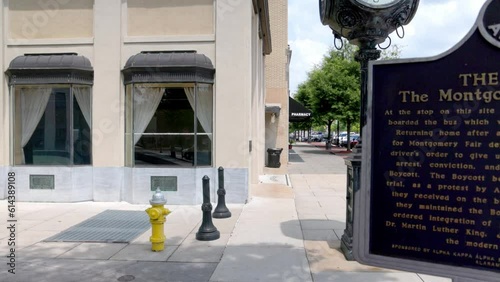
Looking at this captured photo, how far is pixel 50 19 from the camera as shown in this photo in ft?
33.2

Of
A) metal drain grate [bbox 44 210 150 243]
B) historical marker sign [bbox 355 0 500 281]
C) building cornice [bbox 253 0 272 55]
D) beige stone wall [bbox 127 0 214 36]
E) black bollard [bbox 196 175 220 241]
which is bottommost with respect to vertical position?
metal drain grate [bbox 44 210 150 243]

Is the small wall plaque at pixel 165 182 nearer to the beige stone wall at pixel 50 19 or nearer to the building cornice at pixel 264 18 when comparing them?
the beige stone wall at pixel 50 19

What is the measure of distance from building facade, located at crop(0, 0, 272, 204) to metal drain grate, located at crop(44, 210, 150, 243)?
1289mm

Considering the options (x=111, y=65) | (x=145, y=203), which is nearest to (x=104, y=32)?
(x=111, y=65)

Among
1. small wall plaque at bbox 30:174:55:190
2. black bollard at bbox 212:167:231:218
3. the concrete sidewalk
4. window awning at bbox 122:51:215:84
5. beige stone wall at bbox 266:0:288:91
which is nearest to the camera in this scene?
the concrete sidewalk

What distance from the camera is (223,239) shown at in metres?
6.60

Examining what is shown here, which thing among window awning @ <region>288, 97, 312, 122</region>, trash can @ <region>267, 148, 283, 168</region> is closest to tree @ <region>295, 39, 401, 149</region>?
window awning @ <region>288, 97, 312, 122</region>

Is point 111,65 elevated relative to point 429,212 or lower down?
elevated

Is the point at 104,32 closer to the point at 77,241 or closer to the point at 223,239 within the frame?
the point at 77,241

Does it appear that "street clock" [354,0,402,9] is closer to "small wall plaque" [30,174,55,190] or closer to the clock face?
the clock face

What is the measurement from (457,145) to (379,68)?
79 centimetres

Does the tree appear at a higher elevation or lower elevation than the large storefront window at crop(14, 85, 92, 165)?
higher

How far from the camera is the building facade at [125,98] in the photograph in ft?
31.5

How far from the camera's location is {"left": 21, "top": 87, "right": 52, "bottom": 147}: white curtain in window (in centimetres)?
1019
